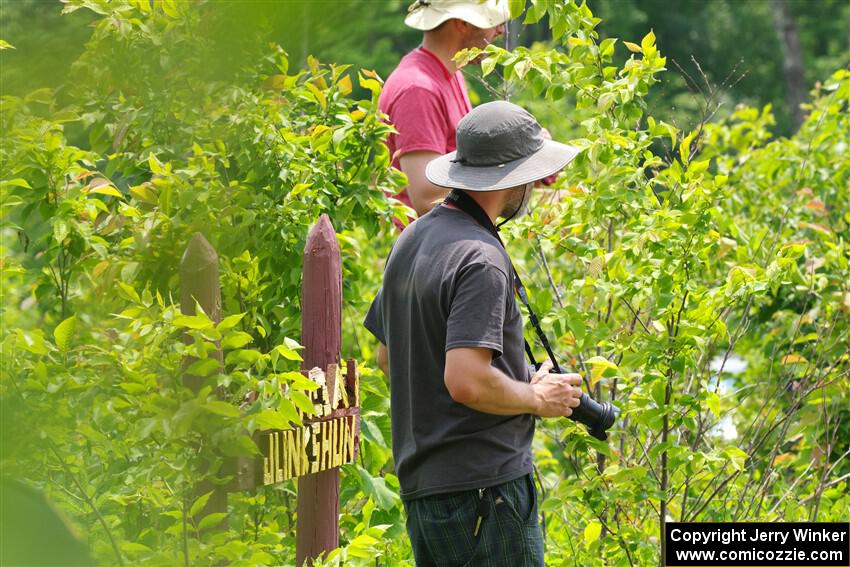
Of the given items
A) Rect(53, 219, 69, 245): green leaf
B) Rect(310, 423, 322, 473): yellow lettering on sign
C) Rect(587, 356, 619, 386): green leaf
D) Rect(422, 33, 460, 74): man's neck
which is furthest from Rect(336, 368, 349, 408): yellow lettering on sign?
Rect(422, 33, 460, 74): man's neck

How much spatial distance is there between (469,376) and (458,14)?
1.77 meters

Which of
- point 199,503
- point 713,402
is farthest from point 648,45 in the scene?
point 199,503

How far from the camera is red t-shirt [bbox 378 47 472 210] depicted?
3.52m

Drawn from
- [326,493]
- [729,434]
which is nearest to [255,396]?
[326,493]

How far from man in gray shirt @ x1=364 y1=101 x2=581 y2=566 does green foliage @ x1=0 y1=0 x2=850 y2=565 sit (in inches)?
11.2

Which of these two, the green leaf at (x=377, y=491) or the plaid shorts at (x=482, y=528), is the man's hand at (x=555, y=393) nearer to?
the plaid shorts at (x=482, y=528)

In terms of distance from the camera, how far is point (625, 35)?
2884cm

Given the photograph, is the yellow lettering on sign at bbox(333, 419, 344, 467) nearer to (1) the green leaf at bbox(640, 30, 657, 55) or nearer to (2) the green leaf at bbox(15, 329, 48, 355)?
(2) the green leaf at bbox(15, 329, 48, 355)

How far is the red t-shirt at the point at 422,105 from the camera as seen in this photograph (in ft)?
11.6

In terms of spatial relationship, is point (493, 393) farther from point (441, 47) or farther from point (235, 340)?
point (441, 47)

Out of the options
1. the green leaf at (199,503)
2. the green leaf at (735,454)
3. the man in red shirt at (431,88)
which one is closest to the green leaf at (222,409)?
the green leaf at (199,503)

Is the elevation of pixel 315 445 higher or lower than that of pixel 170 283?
lower

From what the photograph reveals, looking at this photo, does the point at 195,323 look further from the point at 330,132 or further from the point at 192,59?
the point at 192,59

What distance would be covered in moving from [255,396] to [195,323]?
0.30m
